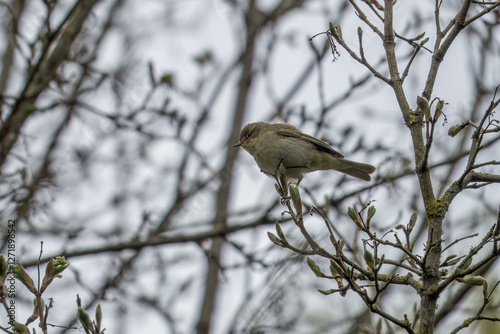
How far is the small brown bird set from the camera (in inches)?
172

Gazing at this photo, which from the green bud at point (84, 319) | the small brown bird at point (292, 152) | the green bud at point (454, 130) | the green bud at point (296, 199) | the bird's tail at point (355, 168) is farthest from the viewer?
the bird's tail at point (355, 168)

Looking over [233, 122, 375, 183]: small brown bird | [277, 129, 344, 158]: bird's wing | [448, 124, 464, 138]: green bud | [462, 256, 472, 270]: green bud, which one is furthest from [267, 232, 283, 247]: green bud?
[277, 129, 344, 158]: bird's wing

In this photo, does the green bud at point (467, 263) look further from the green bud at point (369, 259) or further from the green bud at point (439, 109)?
the green bud at point (439, 109)

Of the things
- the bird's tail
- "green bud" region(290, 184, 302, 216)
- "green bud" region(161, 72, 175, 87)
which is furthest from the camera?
"green bud" region(161, 72, 175, 87)

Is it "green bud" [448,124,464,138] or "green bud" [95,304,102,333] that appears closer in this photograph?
"green bud" [95,304,102,333]

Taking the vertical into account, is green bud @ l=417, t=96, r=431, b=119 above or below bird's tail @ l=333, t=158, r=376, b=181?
below

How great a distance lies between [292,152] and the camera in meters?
4.39

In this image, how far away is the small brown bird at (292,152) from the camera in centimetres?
438

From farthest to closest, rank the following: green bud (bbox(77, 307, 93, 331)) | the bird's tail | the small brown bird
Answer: the bird's tail → the small brown bird → green bud (bbox(77, 307, 93, 331))

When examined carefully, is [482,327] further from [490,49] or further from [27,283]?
[27,283]

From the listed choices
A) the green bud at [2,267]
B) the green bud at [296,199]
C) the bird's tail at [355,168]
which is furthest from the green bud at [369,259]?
the bird's tail at [355,168]

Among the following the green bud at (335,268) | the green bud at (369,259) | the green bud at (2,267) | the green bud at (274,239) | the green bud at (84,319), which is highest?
the green bud at (274,239)

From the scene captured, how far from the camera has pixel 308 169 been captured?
14.9ft

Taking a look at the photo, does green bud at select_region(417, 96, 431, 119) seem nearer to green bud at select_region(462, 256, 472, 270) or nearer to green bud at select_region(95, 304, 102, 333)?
green bud at select_region(462, 256, 472, 270)
